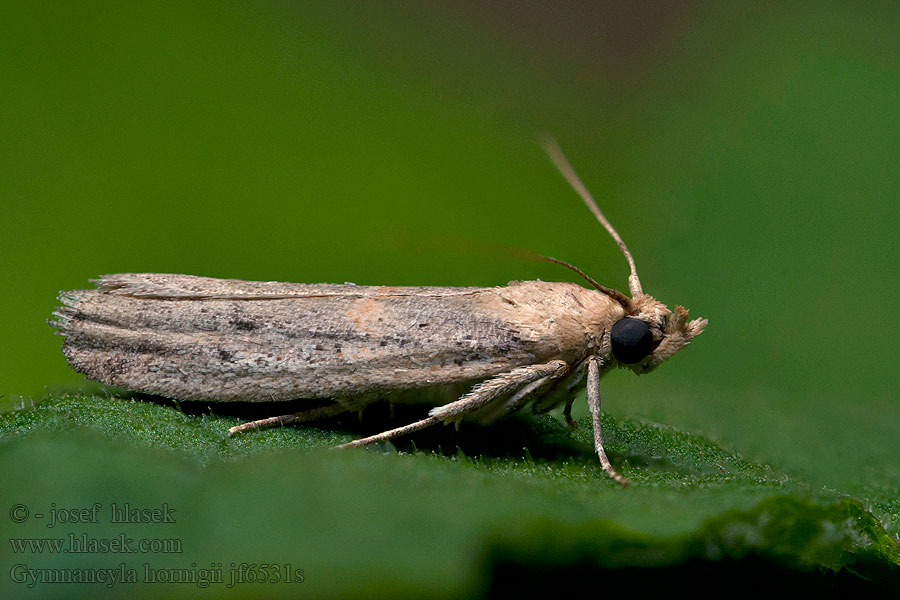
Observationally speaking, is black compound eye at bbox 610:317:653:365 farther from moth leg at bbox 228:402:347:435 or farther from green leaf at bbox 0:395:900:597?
moth leg at bbox 228:402:347:435

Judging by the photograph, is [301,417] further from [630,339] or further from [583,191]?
[583,191]

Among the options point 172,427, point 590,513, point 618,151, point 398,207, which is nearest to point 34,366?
point 398,207

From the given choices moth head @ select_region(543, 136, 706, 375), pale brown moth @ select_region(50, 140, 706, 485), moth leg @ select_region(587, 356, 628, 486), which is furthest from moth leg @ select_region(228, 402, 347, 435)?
moth head @ select_region(543, 136, 706, 375)

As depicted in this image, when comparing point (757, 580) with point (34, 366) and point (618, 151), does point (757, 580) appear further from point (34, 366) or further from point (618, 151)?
point (618, 151)

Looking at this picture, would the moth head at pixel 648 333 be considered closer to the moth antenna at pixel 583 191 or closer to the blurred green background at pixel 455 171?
the moth antenna at pixel 583 191

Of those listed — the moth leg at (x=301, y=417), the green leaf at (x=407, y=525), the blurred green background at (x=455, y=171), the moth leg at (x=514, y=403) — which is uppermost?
the blurred green background at (x=455, y=171)

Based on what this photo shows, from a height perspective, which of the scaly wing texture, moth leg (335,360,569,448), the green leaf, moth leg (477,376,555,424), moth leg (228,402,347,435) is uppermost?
the scaly wing texture

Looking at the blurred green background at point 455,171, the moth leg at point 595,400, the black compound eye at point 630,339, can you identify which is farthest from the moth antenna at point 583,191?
the blurred green background at point 455,171
